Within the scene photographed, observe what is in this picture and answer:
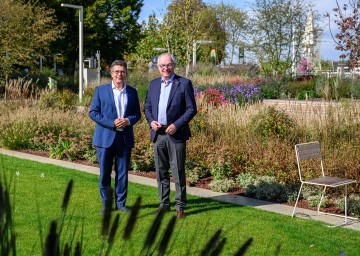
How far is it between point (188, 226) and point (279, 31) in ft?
85.1

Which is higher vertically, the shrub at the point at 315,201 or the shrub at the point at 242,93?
the shrub at the point at 242,93

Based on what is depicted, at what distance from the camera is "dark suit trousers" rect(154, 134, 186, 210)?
24.7ft

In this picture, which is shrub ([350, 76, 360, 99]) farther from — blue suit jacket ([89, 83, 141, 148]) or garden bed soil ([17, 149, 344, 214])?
blue suit jacket ([89, 83, 141, 148])

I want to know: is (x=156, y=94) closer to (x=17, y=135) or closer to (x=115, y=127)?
(x=115, y=127)

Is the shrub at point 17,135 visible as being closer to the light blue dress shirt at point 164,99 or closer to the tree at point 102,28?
the light blue dress shirt at point 164,99

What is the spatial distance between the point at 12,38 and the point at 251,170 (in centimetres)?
1920

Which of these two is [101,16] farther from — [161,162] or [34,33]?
[161,162]

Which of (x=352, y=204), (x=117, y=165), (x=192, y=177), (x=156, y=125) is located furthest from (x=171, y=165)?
(x=352, y=204)

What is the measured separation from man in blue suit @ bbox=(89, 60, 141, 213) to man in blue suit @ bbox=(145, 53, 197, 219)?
0.27 meters

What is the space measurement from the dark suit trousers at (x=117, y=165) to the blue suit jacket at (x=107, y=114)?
7 centimetres

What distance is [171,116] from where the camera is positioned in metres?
7.45

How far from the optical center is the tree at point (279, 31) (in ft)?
104

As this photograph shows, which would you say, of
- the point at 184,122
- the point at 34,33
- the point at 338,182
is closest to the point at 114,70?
the point at 184,122

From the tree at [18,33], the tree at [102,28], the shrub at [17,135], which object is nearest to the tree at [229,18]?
the tree at [102,28]
